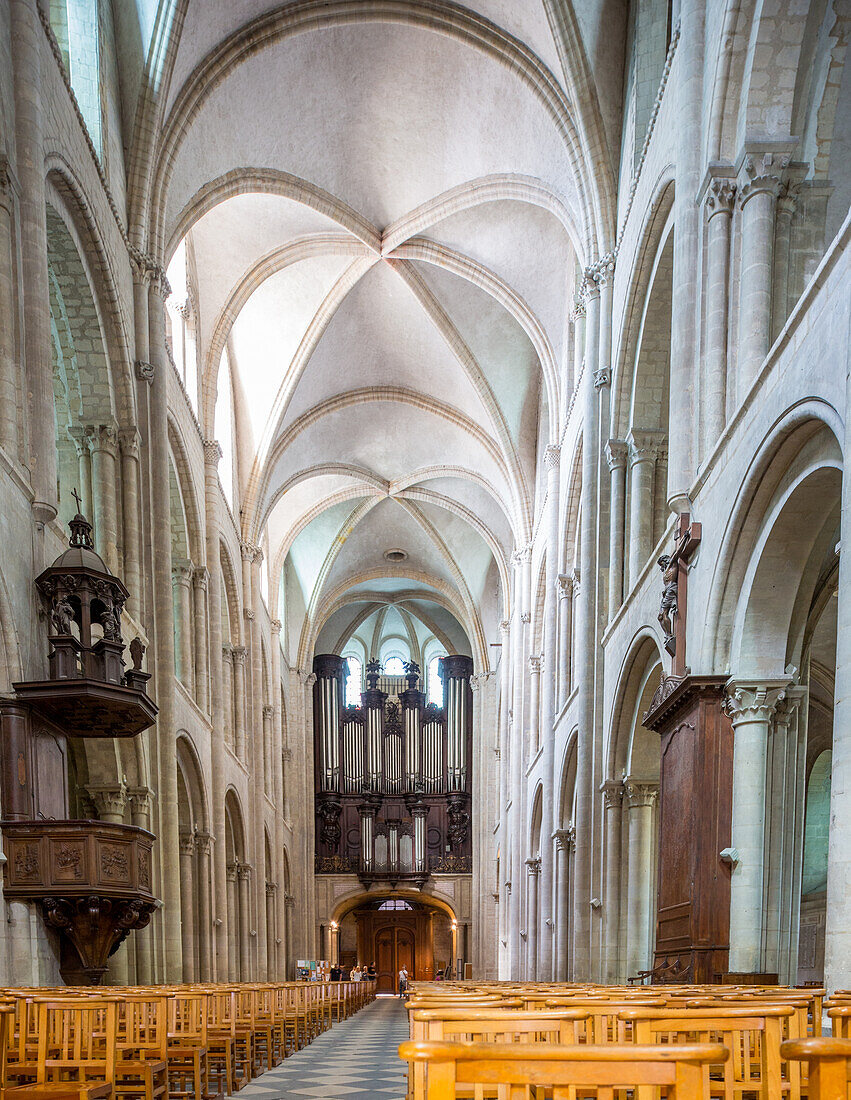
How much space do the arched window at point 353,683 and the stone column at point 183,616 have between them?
22.6m

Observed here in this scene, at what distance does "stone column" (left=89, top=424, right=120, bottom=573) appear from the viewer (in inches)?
610

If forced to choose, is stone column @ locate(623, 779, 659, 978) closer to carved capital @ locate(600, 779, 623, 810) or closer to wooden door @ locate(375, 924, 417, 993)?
carved capital @ locate(600, 779, 623, 810)

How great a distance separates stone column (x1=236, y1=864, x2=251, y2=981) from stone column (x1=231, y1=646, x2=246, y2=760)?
9.09 feet

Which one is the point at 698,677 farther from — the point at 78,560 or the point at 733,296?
the point at 78,560

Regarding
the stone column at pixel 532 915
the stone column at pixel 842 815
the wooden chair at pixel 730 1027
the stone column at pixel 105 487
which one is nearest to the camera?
the wooden chair at pixel 730 1027

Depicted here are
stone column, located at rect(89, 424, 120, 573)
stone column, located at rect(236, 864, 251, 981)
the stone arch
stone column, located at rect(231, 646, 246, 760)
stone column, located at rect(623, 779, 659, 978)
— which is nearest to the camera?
the stone arch

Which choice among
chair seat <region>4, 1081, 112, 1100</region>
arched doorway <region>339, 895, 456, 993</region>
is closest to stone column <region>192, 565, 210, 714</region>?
chair seat <region>4, 1081, 112, 1100</region>

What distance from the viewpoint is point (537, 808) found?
87.8 feet

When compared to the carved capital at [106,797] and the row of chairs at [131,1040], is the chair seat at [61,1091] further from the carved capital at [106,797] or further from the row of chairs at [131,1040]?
the carved capital at [106,797]

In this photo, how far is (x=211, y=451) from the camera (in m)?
23.2

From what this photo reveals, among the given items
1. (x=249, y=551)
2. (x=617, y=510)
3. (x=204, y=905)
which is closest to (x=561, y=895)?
(x=204, y=905)

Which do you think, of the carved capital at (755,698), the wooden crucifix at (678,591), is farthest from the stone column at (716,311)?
the carved capital at (755,698)

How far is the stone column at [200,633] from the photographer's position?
72.2ft

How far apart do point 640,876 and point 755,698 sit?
6.17 m
